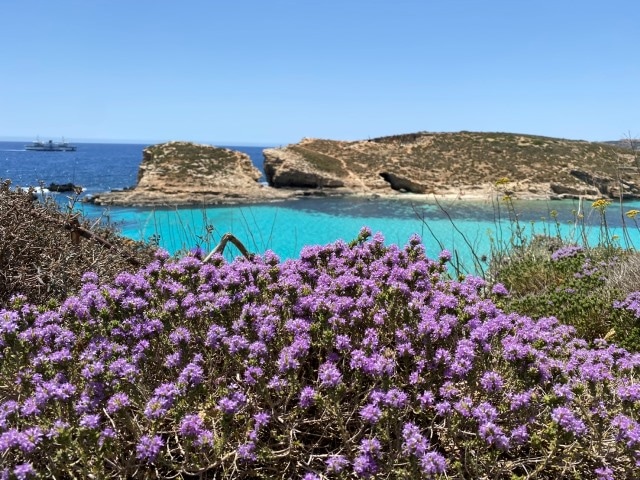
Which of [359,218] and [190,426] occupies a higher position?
[190,426]

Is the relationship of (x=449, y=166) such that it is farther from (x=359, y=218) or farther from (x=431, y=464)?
(x=431, y=464)

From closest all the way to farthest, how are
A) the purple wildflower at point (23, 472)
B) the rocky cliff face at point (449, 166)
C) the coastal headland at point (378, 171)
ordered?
the purple wildflower at point (23, 472)
the coastal headland at point (378, 171)
the rocky cliff face at point (449, 166)

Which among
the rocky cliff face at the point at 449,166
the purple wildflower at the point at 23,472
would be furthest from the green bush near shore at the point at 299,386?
the rocky cliff face at the point at 449,166

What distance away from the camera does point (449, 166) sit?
167 ft

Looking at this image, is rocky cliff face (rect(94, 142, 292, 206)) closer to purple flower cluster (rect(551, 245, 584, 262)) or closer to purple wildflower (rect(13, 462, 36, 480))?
purple flower cluster (rect(551, 245, 584, 262))

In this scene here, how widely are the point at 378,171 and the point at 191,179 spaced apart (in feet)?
62.7

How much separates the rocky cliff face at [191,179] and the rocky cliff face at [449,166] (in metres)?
4.00

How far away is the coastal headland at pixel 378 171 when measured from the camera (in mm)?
42531

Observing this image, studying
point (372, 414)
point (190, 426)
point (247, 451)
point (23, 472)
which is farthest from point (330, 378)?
point (23, 472)

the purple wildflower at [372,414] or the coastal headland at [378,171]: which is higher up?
the coastal headland at [378,171]

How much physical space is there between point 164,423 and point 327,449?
0.70 metres

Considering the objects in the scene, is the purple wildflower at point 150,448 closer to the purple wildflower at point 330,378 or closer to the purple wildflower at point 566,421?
the purple wildflower at point 330,378

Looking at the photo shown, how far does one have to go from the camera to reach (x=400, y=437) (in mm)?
1790

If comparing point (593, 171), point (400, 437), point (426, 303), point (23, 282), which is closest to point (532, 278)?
point (426, 303)
